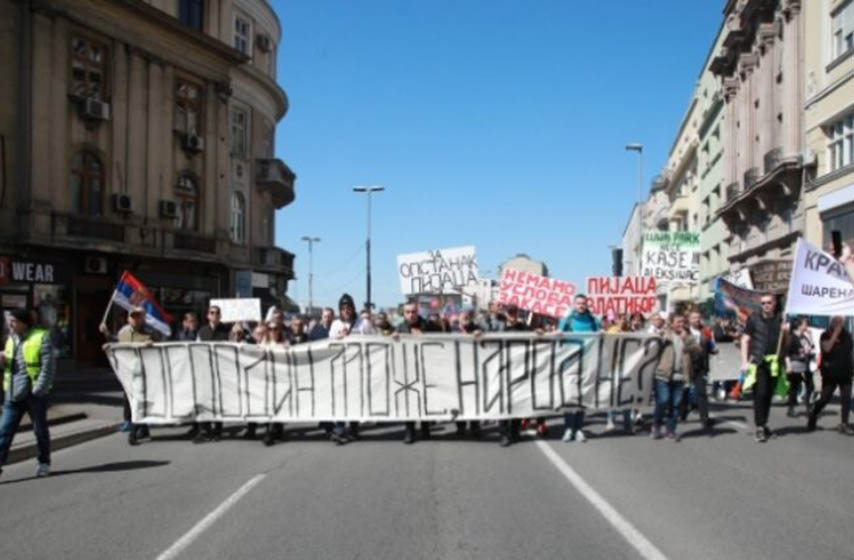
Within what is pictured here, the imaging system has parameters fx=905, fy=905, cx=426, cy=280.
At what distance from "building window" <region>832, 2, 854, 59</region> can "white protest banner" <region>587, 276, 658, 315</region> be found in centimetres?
1030

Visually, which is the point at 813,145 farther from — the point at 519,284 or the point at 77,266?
the point at 77,266

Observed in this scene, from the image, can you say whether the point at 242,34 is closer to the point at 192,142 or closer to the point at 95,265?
the point at 192,142

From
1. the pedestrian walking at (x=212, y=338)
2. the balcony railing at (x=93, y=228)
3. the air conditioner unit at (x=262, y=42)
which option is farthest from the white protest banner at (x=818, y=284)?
the air conditioner unit at (x=262, y=42)

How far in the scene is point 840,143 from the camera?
2706 cm

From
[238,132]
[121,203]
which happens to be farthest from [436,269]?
[238,132]

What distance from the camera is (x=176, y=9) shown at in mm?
34594

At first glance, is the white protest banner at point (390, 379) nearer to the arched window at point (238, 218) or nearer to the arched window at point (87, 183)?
the arched window at point (87, 183)

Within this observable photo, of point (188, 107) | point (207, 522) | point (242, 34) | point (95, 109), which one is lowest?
point (207, 522)

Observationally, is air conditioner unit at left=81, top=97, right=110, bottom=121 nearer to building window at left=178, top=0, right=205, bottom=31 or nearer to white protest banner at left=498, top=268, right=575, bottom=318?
building window at left=178, top=0, right=205, bottom=31

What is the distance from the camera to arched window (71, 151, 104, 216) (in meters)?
29.9

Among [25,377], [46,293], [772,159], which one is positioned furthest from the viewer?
[772,159]

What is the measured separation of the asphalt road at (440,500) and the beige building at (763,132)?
17.3 meters

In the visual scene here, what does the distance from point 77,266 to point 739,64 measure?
1157 inches

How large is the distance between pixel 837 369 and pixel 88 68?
25.7m
